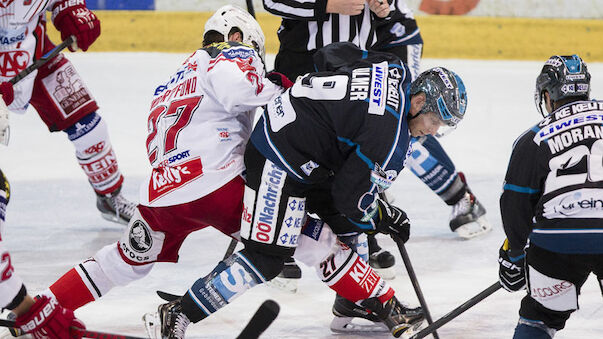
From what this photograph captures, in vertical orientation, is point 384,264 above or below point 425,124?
below

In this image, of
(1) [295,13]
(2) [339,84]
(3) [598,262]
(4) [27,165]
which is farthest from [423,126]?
(4) [27,165]

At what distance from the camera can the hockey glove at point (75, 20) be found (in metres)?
3.48

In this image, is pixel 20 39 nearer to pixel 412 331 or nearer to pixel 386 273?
pixel 386 273

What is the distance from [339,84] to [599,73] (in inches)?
166

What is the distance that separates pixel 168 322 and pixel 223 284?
228mm

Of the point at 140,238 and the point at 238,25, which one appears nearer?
the point at 140,238

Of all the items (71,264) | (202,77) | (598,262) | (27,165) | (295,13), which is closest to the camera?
(598,262)

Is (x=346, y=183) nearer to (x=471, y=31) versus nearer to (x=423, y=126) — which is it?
(x=423, y=126)

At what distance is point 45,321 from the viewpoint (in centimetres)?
215

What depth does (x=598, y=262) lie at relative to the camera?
2145mm

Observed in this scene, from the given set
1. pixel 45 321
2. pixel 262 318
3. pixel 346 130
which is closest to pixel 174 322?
pixel 45 321

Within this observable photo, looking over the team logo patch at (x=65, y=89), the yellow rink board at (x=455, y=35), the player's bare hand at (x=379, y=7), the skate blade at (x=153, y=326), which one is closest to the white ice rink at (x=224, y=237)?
the skate blade at (x=153, y=326)

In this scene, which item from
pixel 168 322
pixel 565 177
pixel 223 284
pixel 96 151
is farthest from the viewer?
pixel 96 151

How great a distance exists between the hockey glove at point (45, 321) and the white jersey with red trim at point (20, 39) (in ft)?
4.54
